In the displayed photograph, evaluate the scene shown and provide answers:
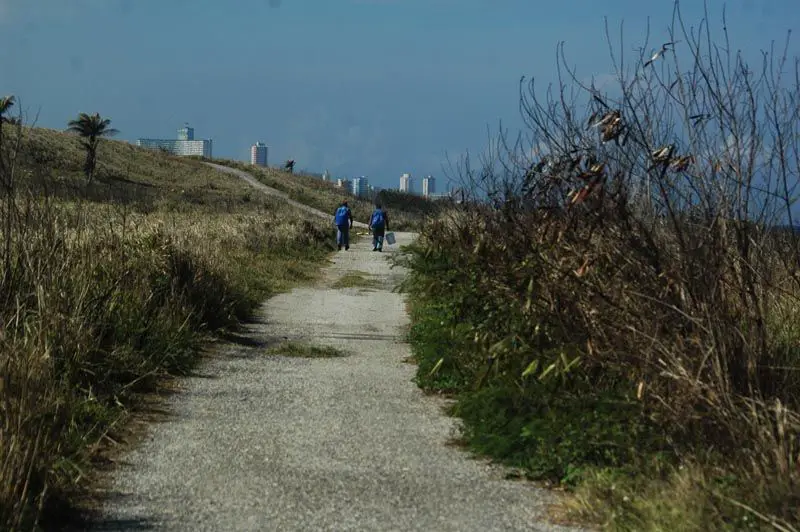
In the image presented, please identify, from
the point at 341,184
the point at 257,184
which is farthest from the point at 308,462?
the point at 341,184

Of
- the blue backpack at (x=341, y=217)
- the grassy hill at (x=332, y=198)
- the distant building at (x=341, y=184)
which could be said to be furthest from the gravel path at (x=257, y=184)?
the blue backpack at (x=341, y=217)

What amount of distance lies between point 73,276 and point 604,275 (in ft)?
15.3

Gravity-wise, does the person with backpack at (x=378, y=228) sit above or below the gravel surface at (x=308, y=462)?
above

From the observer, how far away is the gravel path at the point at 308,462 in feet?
18.6

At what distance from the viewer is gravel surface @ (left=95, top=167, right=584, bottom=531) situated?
5.68 m

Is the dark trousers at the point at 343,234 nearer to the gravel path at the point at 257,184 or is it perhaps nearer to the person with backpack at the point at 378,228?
the person with backpack at the point at 378,228

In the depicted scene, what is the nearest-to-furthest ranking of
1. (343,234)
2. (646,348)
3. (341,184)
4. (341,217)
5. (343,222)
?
(646,348)
(341,217)
(343,222)
(343,234)
(341,184)

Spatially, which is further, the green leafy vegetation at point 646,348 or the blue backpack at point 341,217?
the blue backpack at point 341,217

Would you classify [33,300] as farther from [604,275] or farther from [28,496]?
[604,275]

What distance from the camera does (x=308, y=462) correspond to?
6.83 metres

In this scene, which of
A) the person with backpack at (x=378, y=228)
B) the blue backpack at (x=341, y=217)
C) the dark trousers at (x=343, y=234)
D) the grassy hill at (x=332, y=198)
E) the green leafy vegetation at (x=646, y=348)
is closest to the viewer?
the green leafy vegetation at (x=646, y=348)

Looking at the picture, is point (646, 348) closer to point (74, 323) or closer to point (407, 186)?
point (74, 323)

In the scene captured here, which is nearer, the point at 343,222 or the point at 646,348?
the point at 646,348

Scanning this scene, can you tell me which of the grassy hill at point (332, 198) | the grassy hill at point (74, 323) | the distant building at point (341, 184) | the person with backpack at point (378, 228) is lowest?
the grassy hill at point (74, 323)
